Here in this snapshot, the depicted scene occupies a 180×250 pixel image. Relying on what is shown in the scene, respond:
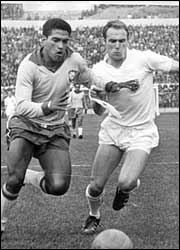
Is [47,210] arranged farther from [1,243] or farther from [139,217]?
[1,243]

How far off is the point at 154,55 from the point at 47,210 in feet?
6.64

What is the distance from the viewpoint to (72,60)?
5648 mm

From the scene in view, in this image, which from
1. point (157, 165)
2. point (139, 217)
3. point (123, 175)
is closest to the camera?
point (123, 175)

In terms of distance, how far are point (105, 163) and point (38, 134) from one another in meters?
0.72

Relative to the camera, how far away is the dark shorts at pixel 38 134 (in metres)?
5.48

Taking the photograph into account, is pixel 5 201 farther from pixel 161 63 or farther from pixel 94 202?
pixel 161 63

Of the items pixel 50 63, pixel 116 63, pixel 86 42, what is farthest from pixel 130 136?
pixel 86 42

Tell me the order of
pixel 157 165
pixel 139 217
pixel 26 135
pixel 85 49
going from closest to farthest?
pixel 26 135, pixel 139 217, pixel 157 165, pixel 85 49

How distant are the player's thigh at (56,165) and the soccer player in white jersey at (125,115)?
1.58ft

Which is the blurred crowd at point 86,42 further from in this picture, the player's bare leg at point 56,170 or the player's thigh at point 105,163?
the player's bare leg at point 56,170

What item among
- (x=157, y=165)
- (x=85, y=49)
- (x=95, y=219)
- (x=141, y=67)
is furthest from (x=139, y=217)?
(x=85, y=49)

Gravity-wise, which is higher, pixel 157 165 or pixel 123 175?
pixel 123 175

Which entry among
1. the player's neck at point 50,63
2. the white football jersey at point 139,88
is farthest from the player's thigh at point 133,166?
the player's neck at point 50,63

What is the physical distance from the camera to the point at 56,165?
550 cm
